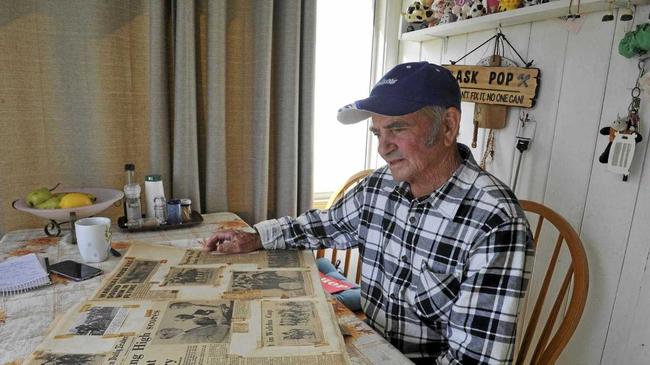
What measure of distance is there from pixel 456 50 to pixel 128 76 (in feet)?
4.25

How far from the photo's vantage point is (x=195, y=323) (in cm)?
73

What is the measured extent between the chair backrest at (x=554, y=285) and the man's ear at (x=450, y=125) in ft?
1.48

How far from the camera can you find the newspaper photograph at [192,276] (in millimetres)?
893

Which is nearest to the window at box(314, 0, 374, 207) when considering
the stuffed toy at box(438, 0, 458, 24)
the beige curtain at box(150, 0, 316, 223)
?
the beige curtain at box(150, 0, 316, 223)

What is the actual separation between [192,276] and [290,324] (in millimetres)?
300

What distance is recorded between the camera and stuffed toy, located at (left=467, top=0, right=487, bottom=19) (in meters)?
1.46

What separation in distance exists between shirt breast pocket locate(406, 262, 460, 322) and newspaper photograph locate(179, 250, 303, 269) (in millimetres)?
289

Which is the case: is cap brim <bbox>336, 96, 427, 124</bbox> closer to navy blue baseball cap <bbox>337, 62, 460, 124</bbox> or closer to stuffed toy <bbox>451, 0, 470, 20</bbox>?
navy blue baseball cap <bbox>337, 62, 460, 124</bbox>

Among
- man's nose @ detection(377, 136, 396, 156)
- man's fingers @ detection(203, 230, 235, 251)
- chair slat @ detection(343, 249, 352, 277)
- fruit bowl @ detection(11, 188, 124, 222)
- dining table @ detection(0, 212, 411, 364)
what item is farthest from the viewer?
chair slat @ detection(343, 249, 352, 277)

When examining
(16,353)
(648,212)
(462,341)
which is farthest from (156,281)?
(648,212)

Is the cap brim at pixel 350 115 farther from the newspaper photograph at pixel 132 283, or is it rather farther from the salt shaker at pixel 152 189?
the salt shaker at pixel 152 189

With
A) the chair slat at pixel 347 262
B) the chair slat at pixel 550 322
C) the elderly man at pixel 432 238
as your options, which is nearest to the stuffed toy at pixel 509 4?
the elderly man at pixel 432 238

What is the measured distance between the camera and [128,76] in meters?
1.58

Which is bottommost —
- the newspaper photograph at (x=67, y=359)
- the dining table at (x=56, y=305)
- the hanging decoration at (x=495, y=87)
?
the dining table at (x=56, y=305)
